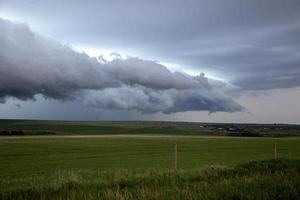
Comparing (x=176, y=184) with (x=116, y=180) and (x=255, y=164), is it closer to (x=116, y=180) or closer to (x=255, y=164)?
(x=116, y=180)

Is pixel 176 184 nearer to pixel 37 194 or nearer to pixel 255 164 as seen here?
pixel 37 194

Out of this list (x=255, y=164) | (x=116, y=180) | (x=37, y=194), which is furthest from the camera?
(x=255, y=164)

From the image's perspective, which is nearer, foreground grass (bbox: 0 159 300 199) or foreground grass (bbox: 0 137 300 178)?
foreground grass (bbox: 0 159 300 199)

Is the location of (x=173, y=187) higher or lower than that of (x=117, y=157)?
higher

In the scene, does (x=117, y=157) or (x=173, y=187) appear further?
(x=117, y=157)

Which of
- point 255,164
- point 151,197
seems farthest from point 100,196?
point 255,164

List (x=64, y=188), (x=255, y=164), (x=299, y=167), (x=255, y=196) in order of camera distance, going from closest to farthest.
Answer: (x=255, y=196), (x=64, y=188), (x=299, y=167), (x=255, y=164)

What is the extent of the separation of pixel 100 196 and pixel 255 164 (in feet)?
28.8

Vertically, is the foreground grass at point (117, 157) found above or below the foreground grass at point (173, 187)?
below

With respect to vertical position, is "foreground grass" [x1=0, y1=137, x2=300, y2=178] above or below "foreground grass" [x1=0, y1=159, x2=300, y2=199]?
below

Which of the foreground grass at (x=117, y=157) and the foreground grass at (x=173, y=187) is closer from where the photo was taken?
the foreground grass at (x=173, y=187)

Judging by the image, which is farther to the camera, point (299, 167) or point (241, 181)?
point (299, 167)

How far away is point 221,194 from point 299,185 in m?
2.37

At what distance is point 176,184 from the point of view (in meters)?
12.2
